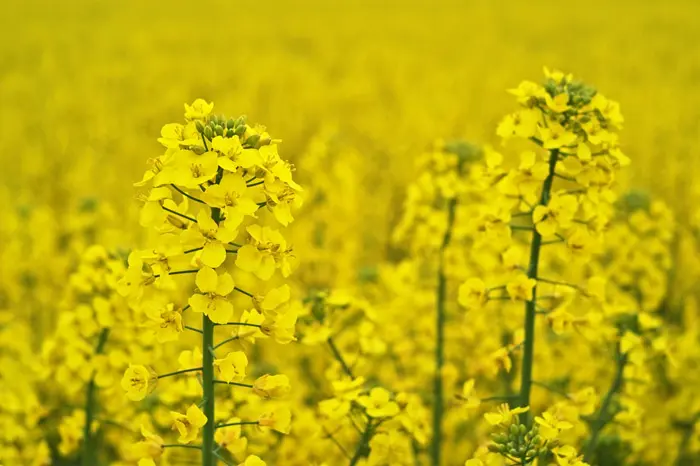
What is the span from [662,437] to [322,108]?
30.5 feet

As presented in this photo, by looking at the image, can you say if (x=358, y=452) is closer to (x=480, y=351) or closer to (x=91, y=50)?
(x=480, y=351)

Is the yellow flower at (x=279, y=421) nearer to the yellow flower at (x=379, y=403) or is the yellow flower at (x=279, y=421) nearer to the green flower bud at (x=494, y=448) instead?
the yellow flower at (x=379, y=403)

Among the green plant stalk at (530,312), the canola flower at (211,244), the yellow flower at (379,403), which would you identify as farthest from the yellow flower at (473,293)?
the canola flower at (211,244)

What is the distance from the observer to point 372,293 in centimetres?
478

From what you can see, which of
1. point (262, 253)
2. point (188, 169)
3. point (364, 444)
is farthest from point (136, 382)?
point (364, 444)

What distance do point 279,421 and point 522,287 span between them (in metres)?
1.01

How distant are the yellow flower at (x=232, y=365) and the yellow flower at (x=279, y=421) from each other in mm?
224

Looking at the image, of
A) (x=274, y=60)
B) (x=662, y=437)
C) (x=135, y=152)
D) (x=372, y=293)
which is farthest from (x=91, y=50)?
(x=662, y=437)

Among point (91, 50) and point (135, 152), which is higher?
point (91, 50)

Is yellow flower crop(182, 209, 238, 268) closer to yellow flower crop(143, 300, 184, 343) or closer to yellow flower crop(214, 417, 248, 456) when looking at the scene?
yellow flower crop(143, 300, 184, 343)

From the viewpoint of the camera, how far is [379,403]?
9.20 feet

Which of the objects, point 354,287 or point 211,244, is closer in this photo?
point 211,244

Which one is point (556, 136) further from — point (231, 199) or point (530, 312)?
point (231, 199)

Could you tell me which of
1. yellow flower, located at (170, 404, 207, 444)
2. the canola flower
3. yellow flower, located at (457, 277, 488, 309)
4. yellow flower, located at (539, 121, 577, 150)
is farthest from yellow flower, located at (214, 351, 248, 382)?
yellow flower, located at (539, 121, 577, 150)
